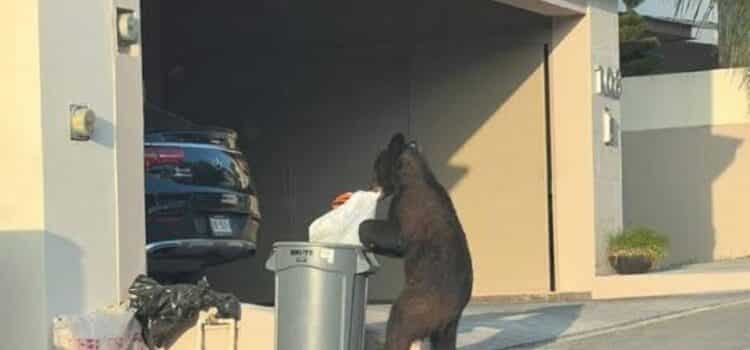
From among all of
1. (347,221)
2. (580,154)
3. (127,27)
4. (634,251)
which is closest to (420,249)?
(347,221)

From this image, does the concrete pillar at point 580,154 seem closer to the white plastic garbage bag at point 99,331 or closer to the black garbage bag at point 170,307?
the black garbage bag at point 170,307

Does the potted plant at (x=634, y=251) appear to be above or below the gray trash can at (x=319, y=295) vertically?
below

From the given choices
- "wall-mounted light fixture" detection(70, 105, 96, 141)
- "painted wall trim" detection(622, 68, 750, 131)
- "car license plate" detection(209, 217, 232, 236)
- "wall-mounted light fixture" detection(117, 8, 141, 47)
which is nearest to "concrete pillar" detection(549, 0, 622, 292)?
"painted wall trim" detection(622, 68, 750, 131)

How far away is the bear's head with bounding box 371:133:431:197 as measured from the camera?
24.7ft

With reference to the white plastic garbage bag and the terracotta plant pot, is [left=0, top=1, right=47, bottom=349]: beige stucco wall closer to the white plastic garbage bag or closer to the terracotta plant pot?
the white plastic garbage bag

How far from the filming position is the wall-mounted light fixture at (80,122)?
800 centimetres

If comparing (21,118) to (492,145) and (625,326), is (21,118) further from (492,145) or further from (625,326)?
(492,145)

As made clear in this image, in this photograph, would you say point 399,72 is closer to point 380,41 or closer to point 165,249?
point 380,41

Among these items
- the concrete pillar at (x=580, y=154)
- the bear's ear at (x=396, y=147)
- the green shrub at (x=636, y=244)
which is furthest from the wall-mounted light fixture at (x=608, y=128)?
the bear's ear at (x=396, y=147)

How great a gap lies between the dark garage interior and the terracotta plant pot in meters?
2.44

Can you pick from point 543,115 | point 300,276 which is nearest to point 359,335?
point 300,276

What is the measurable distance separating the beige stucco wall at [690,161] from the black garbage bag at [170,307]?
1168 centimetres

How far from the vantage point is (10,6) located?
7.86 metres

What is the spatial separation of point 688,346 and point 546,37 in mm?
6393
